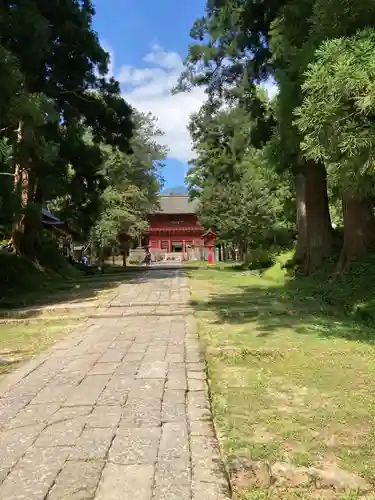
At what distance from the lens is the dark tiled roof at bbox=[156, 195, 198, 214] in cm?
5568

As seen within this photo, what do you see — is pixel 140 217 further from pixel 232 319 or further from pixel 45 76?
pixel 232 319

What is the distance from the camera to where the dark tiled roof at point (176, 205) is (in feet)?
183

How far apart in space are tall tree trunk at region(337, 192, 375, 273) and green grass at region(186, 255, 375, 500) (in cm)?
80

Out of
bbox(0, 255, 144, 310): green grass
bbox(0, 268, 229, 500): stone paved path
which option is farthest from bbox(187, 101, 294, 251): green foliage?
bbox(0, 268, 229, 500): stone paved path

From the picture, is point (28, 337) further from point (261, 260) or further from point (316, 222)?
point (261, 260)

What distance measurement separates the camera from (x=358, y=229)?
11.0m

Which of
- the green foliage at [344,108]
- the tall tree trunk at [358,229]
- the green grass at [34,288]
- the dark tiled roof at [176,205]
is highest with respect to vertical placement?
the dark tiled roof at [176,205]

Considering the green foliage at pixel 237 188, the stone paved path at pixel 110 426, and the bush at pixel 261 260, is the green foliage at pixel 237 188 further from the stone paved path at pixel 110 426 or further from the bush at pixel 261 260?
the stone paved path at pixel 110 426

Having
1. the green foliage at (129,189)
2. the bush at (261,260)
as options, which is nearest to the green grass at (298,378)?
the bush at (261,260)

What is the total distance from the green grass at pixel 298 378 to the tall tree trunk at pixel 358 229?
803 millimetres

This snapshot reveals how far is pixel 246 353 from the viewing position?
222 inches

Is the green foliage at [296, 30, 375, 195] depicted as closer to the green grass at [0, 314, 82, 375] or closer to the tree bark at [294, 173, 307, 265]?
the green grass at [0, 314, 82, 375]

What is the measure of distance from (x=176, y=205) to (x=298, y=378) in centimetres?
5378

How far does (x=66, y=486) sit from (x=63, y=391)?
5.93ft
